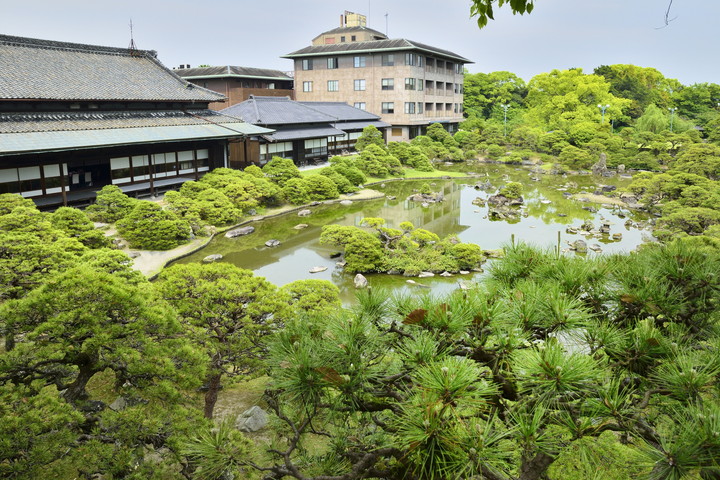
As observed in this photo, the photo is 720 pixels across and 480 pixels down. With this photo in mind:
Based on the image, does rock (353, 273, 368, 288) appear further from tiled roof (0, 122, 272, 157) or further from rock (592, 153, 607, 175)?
rock (592, 153, 607, 175)

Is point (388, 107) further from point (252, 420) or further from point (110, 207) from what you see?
point (252, 420)

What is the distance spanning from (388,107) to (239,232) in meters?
31.3

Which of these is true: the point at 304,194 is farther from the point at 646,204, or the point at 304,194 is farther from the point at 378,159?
the point at 646,204

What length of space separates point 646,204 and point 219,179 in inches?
861

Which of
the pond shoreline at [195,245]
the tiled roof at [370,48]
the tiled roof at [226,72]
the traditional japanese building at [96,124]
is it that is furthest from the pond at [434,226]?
the tiled roof at [226,72]

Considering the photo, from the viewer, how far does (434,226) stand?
2361 cm

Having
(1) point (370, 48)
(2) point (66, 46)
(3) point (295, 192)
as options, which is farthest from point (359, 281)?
(1) point (370, 48)

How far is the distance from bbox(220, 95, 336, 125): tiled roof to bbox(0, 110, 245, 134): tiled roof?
4266mm

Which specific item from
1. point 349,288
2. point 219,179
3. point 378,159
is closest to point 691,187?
point 349,288

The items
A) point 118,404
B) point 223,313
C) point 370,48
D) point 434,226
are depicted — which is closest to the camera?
point 223,313

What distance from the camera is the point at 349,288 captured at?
15547 millimetres

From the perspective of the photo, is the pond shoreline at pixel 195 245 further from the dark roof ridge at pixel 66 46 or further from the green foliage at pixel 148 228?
the dark roof ridge at pixel 66 46

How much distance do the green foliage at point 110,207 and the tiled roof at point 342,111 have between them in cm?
2419

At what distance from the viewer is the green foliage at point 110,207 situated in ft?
64.7
